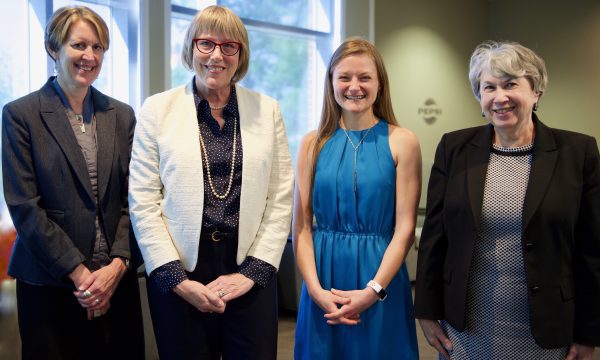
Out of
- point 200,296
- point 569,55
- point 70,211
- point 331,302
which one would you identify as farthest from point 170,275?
point 569,55

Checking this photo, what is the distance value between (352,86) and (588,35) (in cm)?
595

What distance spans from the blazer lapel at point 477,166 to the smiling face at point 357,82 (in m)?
0.40

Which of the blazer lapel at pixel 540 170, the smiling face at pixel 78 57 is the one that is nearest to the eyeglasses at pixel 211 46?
the smiling face at pixel 78 57

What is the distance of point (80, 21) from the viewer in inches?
74.5

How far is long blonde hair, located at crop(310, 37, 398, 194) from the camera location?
200 cm

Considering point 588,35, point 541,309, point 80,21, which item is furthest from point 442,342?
point 588,35

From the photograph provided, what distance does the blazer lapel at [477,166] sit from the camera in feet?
5.43

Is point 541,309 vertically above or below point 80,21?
below

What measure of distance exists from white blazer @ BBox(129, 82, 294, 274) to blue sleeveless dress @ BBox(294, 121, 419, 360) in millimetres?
218

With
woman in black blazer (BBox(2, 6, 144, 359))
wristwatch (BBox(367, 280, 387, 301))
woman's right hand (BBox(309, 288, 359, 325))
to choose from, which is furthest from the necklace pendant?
wristwatch (BBox(367, 280, 387, 301))

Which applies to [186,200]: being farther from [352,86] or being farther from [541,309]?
[541,309]

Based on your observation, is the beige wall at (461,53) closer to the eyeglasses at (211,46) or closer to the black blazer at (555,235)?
the black blazer at (555,235)

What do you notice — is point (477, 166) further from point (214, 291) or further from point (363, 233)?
point (214, 291)

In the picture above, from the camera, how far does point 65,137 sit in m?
1.83
